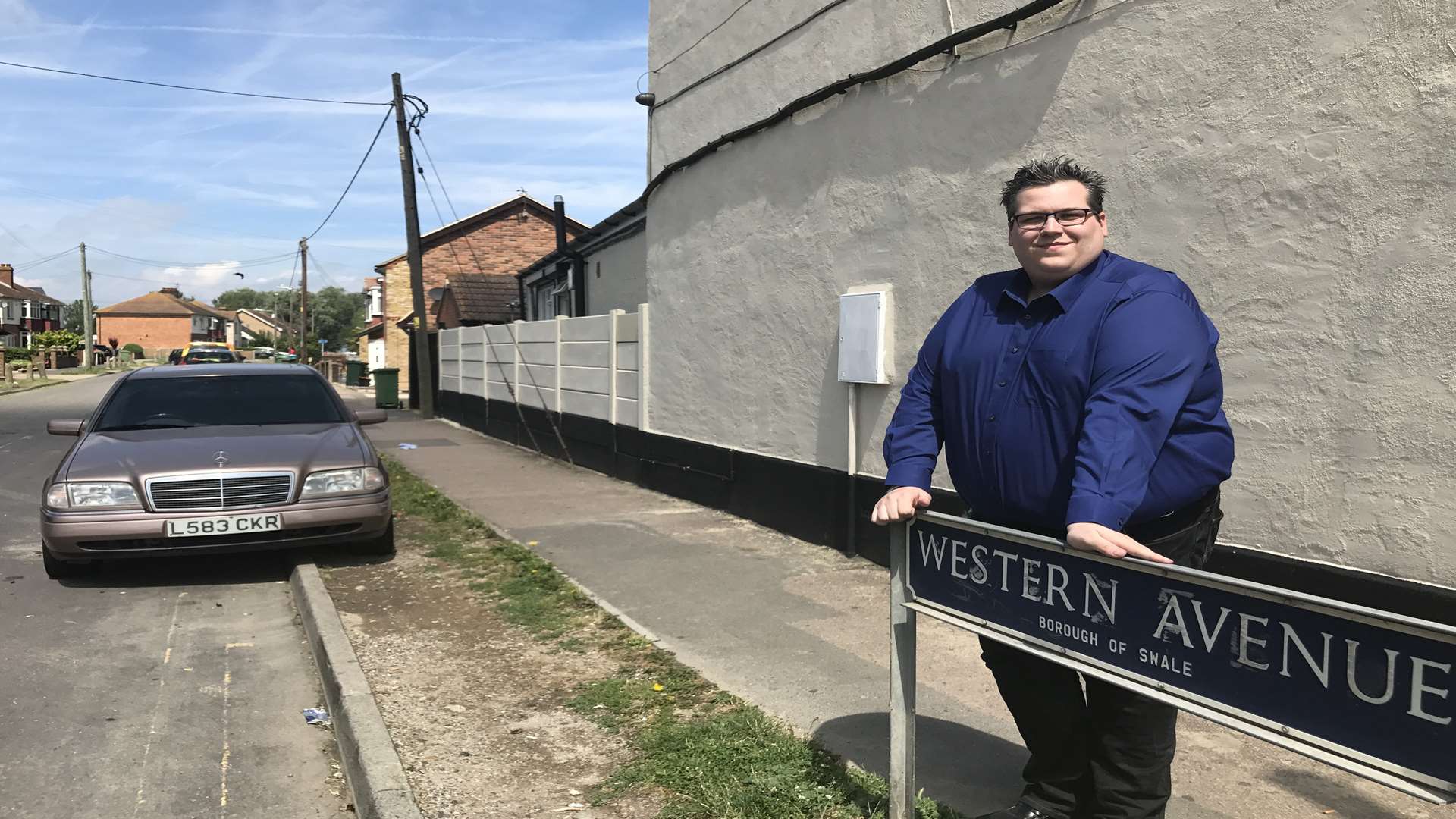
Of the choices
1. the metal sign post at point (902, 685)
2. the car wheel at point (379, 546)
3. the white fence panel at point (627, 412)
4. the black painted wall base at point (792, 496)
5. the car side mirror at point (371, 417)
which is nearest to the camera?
the metal sign post at point (902, 685)

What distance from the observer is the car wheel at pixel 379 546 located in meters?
7.08

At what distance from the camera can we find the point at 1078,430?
233 centimetres

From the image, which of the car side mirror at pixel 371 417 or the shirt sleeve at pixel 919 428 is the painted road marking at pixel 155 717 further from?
the shirt sleeve at pixel 919 428

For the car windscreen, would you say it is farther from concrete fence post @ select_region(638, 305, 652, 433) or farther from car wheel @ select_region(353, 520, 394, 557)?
concrete fence post @ select_region(638, 305, 652, 433)

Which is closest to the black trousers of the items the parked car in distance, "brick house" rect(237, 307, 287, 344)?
the parked car in distance

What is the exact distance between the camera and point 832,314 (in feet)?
23.4

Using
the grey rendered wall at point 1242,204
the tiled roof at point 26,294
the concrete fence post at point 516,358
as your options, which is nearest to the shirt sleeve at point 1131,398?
the grey rendered wall at point 1242,204

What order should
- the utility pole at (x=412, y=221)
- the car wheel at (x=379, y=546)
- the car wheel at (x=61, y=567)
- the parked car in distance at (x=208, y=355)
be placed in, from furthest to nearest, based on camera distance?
1. the parked car in distance at (x=208, y=355)
2. the utility pole at (x=412, y=221)
3. the car wheel at (x=379, y=546)
4. the car wheel at (x=61, y=567)

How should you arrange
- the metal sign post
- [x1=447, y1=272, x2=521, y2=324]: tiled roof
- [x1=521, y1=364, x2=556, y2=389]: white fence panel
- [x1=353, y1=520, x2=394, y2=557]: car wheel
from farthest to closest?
[x1=447, y1=272, x2=521, y2=324]: tiled roof < [x1=521, y1=364, x2=556, y2=389]: white fence panel < [x1=353, y1=520, x2=394, y2=557]: car wheel < the metal sign post

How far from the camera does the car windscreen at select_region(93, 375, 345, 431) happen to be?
7.20 meters

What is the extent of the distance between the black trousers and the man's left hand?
0.32 m

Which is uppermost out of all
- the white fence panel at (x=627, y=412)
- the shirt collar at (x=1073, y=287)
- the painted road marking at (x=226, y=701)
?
the shirt collar at (x=1073, y=287)

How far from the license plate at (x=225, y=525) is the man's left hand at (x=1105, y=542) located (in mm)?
5496

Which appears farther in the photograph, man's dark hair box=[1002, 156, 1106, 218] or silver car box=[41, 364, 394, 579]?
silver car box=[41, 364, 394, 579]
